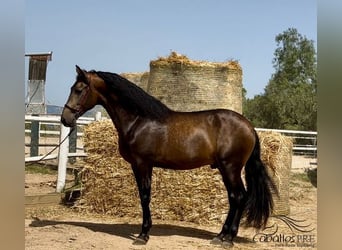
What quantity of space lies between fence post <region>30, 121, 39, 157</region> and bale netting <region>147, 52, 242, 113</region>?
4.12ft

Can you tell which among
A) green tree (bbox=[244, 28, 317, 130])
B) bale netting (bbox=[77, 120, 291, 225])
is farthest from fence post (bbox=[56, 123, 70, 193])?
green tree (bbox=[244, 28, 317, 130])

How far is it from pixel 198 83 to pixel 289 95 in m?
2.29

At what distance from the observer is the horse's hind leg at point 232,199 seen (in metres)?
3.32

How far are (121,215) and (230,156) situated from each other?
141 cm

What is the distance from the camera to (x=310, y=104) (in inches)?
210

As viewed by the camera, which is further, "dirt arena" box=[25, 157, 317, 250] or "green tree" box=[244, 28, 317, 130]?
"green tree" box=[244, 28, 317, 130]

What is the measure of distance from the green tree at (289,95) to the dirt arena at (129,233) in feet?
4.61

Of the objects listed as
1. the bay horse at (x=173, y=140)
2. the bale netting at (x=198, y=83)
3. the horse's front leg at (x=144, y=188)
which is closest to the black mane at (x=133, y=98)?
the bay horse at (x=173, y=140)

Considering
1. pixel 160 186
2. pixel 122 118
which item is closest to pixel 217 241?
pixel 160 186

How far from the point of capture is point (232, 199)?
11.0ft

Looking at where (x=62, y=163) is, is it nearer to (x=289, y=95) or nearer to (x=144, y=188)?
(x=144, y=188)

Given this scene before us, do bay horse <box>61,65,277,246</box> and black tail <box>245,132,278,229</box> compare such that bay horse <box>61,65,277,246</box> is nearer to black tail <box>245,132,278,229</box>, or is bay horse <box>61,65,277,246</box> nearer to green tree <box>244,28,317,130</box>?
black tail <box>245,132,278,229</box>

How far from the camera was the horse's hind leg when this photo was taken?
3.32m
